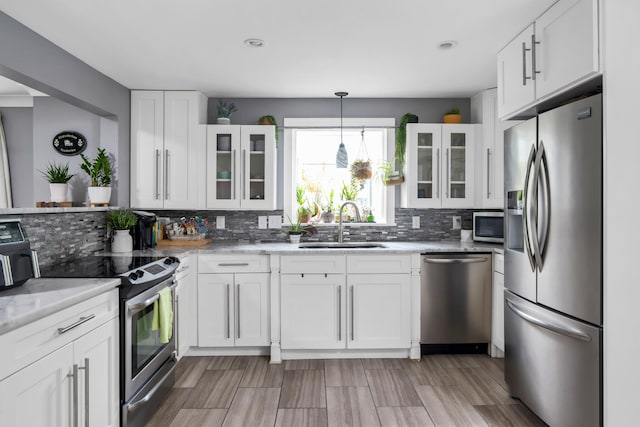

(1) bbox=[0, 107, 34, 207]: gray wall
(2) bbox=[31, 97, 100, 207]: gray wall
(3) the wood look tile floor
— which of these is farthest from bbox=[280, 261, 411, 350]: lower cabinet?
(1) bbox=[0, 107, 34, 207]: gray wall

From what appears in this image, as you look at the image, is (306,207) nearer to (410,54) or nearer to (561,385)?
(410,54)

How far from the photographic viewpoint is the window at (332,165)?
4176 mm

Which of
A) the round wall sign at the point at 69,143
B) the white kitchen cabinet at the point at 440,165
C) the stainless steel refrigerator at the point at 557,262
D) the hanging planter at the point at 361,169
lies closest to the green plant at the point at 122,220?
the round wall sign at the point at 69,143

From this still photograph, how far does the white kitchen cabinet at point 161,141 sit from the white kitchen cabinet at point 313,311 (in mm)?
1444

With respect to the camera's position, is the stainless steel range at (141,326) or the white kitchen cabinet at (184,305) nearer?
the stainless steel range at (141,326)

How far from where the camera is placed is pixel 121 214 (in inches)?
138

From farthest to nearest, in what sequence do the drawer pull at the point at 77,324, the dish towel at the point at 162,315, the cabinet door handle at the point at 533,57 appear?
the dish towel at the point at 162,315, the cabinet door handle at the point at 533,57, the drawer pull at the point at 77,324

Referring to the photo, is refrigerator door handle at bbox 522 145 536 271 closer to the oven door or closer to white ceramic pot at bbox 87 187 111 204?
the oven door

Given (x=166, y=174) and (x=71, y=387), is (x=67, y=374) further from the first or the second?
(x=166, y=174)

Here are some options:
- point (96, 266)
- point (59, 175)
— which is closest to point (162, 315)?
point (96, 266)

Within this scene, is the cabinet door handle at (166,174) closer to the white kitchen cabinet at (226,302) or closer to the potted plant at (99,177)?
the potted plant at (99,177)

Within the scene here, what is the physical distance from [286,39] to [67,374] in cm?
222

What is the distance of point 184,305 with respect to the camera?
3.36 metres

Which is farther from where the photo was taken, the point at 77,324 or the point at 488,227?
the point at 488,227
